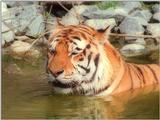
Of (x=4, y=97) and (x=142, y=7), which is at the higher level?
(x=142, y=7)

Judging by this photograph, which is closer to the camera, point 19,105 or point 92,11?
point 19,105

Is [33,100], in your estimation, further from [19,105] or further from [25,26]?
[25,26]

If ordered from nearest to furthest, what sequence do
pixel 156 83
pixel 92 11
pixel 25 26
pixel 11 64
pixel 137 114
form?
1. pixel 137 114
2. pixel 156 83
3. pixel 11 64
4. pixel 25 26
5. pixel 92 11

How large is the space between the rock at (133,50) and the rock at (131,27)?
590mm

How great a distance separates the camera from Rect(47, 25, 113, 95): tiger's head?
5.25 m

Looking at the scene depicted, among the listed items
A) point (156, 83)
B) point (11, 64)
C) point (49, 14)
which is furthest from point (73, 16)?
point (156, 83)

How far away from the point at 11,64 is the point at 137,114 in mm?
2292

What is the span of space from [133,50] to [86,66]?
2426 mm

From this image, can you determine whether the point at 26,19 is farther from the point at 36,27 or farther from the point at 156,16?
the point at 156,16

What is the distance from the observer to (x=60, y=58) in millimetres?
5281

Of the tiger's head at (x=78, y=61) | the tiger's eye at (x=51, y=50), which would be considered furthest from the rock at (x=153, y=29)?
the tiger's eye at (x=51, y=50)

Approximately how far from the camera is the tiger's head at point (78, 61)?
5254 mm

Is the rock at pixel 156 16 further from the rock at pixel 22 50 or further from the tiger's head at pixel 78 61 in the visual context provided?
the tiger's head at pixel 78 61

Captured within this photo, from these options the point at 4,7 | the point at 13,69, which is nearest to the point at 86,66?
the point at 13,69
